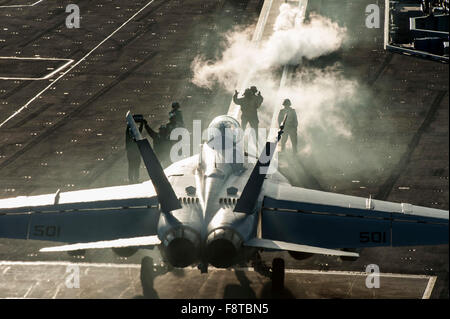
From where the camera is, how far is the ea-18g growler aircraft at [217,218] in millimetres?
23844

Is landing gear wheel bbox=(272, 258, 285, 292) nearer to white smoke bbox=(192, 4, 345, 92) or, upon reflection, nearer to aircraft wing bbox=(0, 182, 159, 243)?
aircraft wing bbox=(0, 182, 159, 243)

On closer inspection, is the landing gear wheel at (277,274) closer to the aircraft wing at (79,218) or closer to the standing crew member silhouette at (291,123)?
the aircraft wing at (79,218)

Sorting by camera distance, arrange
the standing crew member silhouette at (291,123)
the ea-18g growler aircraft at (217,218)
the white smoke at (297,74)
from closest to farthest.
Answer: the ea-18g growler aircraft at (217,218), the standing crew member silhouette at (291,123), the white smoke at (297,74)

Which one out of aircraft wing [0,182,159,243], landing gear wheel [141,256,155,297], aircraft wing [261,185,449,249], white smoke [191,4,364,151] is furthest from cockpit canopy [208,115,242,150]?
white smoke [191,4,364,151]

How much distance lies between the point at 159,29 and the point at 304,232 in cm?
3688

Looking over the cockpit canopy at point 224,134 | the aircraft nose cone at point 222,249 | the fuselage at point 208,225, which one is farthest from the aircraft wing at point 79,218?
the cockpit canopy at point 224,134

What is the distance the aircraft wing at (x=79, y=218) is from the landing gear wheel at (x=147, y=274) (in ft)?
4.66

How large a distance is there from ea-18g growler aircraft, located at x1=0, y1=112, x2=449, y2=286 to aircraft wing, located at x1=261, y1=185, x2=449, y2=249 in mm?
30

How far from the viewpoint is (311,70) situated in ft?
165

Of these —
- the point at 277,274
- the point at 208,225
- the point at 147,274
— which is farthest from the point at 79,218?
the point at 277,274

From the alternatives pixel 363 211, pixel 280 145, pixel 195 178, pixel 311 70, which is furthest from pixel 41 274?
pixel 311 70

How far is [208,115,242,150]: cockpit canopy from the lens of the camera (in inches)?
1191
